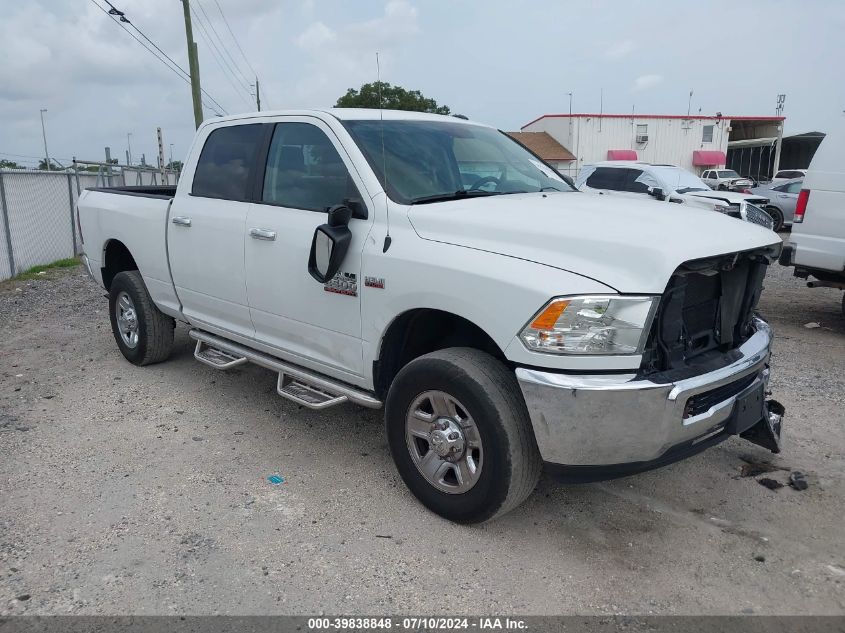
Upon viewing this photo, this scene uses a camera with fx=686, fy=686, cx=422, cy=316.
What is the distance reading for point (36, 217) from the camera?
11883 millimetres

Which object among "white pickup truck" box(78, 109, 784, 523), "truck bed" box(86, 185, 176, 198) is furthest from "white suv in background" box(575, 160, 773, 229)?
"white pickup truck" box(78, 109, 784, 523)

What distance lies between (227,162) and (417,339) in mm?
2039

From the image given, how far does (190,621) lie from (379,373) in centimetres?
147

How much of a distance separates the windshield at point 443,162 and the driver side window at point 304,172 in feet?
0.59

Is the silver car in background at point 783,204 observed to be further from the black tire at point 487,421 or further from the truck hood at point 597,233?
the black tire at point 487,421

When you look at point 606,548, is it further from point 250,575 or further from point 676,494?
point 250,575

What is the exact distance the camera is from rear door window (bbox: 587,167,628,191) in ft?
44.8

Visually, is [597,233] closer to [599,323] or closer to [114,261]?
[599,323]

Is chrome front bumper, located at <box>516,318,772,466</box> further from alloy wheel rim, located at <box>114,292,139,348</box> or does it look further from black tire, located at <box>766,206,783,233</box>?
black tire, located at <box>766,206,783,233</box>

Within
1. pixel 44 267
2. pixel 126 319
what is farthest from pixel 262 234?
pixel 44 267

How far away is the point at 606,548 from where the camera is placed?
321cm

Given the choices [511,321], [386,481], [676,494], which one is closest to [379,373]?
[386,481]

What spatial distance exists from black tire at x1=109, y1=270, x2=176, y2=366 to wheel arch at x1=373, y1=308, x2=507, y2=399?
281 cm

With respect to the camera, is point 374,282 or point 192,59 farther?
point 192,59
